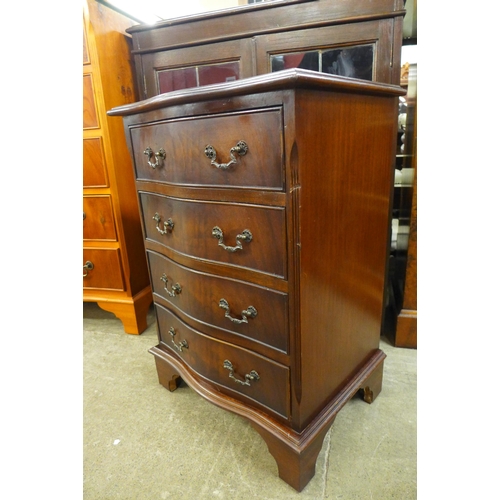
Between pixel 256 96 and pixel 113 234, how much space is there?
1.06 meters

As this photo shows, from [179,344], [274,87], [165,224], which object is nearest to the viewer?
[274,87]

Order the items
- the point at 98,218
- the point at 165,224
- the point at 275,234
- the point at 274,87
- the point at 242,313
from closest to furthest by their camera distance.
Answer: the point at 274,87
the point at 275,234
the point at 242,313
the point at 165,224
the point at 98,218

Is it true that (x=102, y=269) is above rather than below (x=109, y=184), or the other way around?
below

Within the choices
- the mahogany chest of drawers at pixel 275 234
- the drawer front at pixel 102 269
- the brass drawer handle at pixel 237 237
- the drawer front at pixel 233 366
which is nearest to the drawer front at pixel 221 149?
the mahogany chest of drawers at pixel 275 234

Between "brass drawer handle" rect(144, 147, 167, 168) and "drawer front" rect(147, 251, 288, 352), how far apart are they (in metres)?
0.28

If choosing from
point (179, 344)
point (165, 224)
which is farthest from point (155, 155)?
point (179, 344)

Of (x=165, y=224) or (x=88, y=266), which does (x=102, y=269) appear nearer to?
(x=88, y=266)

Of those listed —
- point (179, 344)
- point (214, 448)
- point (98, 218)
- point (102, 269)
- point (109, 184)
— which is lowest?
point (214, 448)

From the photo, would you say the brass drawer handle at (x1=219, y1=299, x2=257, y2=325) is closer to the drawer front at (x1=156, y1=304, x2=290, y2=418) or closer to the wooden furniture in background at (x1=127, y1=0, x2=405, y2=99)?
the drawer front at (x1=156, y1=304, x2=290, y2=418)

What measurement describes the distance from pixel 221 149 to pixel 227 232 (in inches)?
7.5

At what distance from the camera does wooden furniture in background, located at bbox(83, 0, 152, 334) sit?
133cm

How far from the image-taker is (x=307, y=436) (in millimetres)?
851

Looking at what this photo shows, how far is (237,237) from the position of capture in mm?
798

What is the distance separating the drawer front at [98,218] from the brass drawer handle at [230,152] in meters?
0.86
